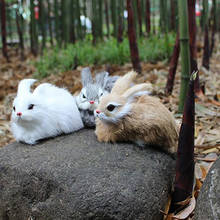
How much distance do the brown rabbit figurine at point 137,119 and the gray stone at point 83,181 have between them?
2.2 inches

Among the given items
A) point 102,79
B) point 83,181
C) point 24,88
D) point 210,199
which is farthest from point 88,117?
point 210,199

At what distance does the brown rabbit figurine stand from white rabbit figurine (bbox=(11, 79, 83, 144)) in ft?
0.88

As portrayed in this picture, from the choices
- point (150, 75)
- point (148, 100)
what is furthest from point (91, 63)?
point (148, 100)

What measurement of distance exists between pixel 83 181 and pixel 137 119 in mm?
417

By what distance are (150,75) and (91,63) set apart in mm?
895

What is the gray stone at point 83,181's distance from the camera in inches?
48.1

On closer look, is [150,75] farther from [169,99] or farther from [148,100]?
[148,100]

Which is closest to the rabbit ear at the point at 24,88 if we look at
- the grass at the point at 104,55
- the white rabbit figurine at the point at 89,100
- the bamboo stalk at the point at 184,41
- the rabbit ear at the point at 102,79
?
the white rabbit figurine at the point at 89,100

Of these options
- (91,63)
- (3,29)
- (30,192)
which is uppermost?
(3,29)

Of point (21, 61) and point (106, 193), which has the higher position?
point (21, 61)

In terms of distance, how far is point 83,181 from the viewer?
4.27 ft

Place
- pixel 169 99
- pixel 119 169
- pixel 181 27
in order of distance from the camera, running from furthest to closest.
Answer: pixel 169 99 → pixel 181 27 → pixel 119 169

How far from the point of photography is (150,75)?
3291mm

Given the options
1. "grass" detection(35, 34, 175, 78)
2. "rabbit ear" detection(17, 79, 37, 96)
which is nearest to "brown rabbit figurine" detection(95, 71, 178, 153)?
"rabbit ear" detection(17, 79, 37, 96)
